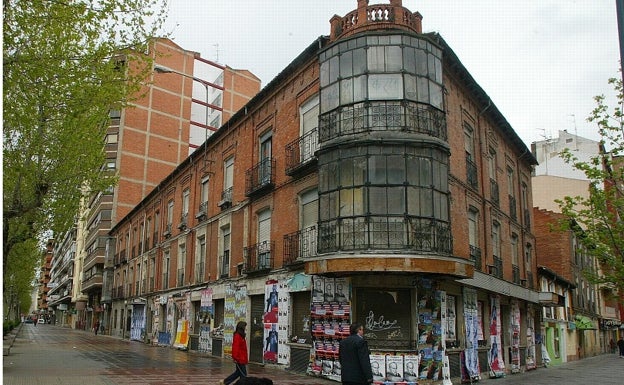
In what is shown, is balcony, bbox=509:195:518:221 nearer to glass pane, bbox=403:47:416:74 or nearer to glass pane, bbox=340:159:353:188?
glass pane, bbox=403:47:416:74

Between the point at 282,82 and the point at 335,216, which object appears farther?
the point at 282,82

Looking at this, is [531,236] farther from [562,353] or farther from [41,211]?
[41,211]

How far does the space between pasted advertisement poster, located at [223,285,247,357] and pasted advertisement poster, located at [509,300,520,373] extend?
10400 mm

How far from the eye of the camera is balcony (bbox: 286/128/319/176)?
17.0 meters

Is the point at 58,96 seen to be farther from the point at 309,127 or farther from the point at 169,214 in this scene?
the point at 169,214

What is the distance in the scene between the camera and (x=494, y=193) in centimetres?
2153

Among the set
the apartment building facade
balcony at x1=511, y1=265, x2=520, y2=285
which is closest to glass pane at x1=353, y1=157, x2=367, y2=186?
balcony at x1=511, y1=265, x2=520, y2=285

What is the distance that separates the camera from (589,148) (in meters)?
46.7

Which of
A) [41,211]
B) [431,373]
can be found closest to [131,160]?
[41,211]

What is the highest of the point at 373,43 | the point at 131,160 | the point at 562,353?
the point at 131,160

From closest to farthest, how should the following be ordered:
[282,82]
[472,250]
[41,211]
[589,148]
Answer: [41,211] < [472,250] < [282,82] < [589,148]

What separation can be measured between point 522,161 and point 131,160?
36794 mm

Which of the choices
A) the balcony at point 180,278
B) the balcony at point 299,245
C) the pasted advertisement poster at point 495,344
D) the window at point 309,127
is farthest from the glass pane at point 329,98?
the balcony at point 180,278

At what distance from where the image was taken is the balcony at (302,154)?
669 inches
